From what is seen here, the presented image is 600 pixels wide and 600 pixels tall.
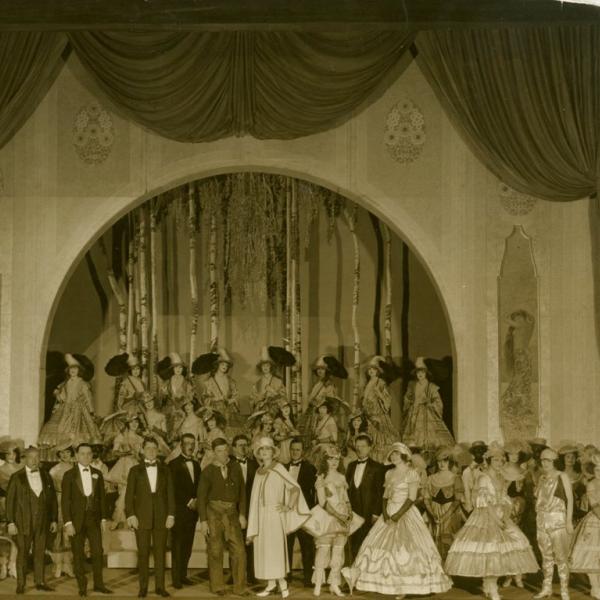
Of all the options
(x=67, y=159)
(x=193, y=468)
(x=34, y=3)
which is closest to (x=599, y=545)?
(x=193, y=468)

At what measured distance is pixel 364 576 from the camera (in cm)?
962

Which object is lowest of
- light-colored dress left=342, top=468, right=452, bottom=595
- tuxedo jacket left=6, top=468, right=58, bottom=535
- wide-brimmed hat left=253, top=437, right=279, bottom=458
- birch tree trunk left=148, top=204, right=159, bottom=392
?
light-colored dress left=342, top=468, right=452, bottom=595

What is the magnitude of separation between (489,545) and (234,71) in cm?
447

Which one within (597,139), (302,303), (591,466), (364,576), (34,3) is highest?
(34,3)

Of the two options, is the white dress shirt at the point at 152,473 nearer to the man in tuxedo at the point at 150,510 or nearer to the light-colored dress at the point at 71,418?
the man in tuxedo at the point at 150,510

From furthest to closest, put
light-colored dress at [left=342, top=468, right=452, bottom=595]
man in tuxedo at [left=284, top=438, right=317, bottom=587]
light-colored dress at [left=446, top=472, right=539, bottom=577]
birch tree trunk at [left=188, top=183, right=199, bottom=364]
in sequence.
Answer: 1. birch tree trunk at [left=188, top=183, right=199, bottom=364]
2. man in tuxedo at [left=284, top=438, right=317, bottom=587]
3. light-colored dress at [left=446, top=472, right=539, bottom=577]
4. light-colored dress at [left=342, top=468, right=452, bottom=595]

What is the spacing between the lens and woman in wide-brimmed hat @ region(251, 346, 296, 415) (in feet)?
38.3

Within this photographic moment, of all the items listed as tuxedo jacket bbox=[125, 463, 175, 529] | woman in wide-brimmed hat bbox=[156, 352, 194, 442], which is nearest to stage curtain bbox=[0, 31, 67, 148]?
woman in wide-brimmed hat bbox=[156, 352, 194, 442]

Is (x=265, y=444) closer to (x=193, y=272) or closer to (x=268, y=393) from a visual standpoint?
(x=268, y=393)

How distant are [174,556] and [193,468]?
73 centimetres

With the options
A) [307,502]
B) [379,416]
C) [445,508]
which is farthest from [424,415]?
[307,502]

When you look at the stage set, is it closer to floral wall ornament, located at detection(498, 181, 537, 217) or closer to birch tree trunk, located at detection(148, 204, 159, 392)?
floral wall ornament, located at detection(498, 181, 537, 217)

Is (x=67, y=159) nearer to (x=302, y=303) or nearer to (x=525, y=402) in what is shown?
(x=302, y=303)

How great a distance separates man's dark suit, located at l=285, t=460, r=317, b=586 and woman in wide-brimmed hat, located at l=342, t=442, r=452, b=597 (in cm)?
48
